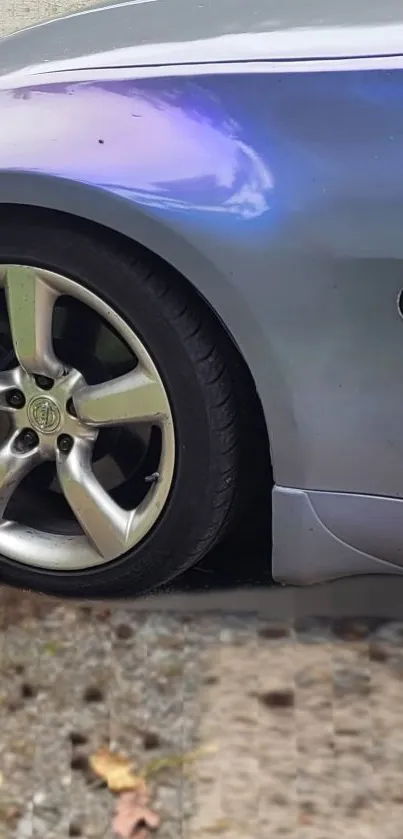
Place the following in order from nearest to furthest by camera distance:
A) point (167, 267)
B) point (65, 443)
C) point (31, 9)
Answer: point (167, 267) < point (65, 443) < point (31, 9)

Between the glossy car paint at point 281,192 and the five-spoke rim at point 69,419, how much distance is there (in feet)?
0.60

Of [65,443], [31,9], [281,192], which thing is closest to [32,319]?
[65,443]

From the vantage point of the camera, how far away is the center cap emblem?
1785mm

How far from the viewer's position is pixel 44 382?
70.3 inches

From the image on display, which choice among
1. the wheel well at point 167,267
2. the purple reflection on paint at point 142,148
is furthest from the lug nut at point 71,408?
the purple reflection on paint at point 142,148

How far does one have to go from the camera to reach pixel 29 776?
171 centimetres

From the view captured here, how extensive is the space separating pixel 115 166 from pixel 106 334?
0.42 m

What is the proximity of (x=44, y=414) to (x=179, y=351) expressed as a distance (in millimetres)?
329

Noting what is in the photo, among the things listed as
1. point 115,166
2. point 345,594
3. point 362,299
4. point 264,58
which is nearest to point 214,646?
point 345,594

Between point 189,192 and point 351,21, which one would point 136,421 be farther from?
point 351,21

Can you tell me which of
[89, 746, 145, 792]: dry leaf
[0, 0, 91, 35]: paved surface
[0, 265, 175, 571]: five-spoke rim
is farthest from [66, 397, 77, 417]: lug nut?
[0, 0, 91, 35]: paved surface

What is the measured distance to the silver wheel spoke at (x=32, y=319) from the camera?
1.70 meters

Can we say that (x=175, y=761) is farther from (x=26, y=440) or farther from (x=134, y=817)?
(x=26, y=440)

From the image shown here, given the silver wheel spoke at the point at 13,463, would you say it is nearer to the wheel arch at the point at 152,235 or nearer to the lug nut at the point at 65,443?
the lug nut at the point at 65,443
